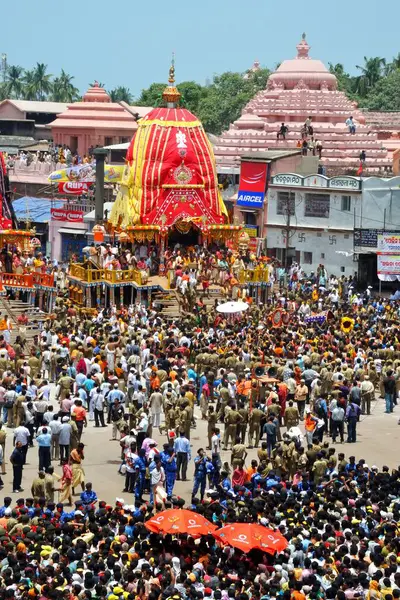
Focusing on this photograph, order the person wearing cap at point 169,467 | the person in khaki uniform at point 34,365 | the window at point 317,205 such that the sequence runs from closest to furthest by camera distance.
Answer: the person wearing cap at point 169,467 < the person in khaki uniform at point 34,365 < the window at point 317,205

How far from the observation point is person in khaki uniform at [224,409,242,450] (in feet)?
91.4

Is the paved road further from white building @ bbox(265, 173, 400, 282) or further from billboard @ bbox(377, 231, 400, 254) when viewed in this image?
white building @ bbox(265, 173, 400, 282)

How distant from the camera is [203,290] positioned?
4300cm

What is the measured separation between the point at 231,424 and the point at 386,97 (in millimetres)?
63646

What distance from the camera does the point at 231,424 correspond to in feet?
91.9

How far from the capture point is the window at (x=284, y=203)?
53969 millimetres

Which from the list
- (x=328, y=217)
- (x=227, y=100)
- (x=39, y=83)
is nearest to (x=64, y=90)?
(x=39, y=83)

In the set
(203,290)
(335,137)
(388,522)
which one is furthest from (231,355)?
(335,137)

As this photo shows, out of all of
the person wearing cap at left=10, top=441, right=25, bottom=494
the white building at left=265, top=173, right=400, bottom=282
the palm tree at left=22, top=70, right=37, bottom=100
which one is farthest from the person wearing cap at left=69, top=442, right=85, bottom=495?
the palm tree at left=22, top=70, right=37, bottom=100

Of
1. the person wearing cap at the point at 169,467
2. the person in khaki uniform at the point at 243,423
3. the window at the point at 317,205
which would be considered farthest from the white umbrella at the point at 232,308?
the window at the point at 317,205

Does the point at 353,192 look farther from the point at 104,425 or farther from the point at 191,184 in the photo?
the point at 104,425

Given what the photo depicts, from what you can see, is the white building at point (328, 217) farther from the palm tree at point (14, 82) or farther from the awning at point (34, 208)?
the palm tree at point (14, 82)

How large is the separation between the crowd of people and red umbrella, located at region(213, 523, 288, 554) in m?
0.17

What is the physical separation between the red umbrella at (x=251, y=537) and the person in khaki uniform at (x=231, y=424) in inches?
305
